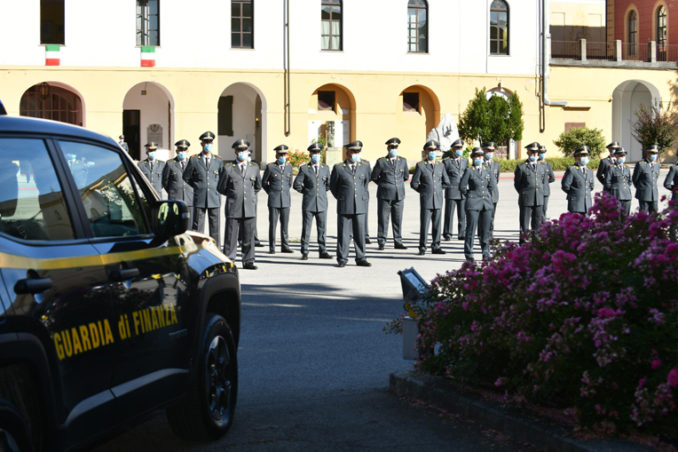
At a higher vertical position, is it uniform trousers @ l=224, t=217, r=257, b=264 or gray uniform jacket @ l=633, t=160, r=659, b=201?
gray uniform jacket @ l=633, t=160, r=659, b=201

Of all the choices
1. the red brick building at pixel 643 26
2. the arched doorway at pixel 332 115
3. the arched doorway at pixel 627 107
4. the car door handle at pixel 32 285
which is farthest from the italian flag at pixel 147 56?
the car door handle at pixel 32 285

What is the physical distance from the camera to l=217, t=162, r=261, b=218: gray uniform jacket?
17.2 meters

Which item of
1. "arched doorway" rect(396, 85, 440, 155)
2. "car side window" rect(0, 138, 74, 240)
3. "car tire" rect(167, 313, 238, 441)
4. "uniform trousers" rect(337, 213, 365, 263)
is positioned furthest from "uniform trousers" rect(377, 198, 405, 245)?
"arched doorway" rect(396, 85, 440, 155)

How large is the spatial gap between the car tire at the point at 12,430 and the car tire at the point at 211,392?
1.76m

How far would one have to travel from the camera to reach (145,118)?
46.4m

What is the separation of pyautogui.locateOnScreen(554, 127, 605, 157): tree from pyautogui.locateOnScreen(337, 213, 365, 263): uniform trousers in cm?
3080

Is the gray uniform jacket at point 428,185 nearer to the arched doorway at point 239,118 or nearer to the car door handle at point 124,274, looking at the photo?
the car door handle at point 124,274

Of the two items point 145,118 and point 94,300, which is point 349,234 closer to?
point 94,300

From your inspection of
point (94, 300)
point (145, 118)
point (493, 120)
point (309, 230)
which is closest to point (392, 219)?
point (309, 230)

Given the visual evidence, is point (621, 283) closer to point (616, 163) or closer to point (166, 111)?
point (616, 163)

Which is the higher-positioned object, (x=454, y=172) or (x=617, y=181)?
(x=454, y=172)

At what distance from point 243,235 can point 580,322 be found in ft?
38.7

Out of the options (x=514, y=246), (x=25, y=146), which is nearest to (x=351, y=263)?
(x=514, y=246)

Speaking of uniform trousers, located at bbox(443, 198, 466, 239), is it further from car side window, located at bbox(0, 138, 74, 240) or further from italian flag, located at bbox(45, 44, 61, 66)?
italian flag, located at bbox(45, 44, 61, 66)
